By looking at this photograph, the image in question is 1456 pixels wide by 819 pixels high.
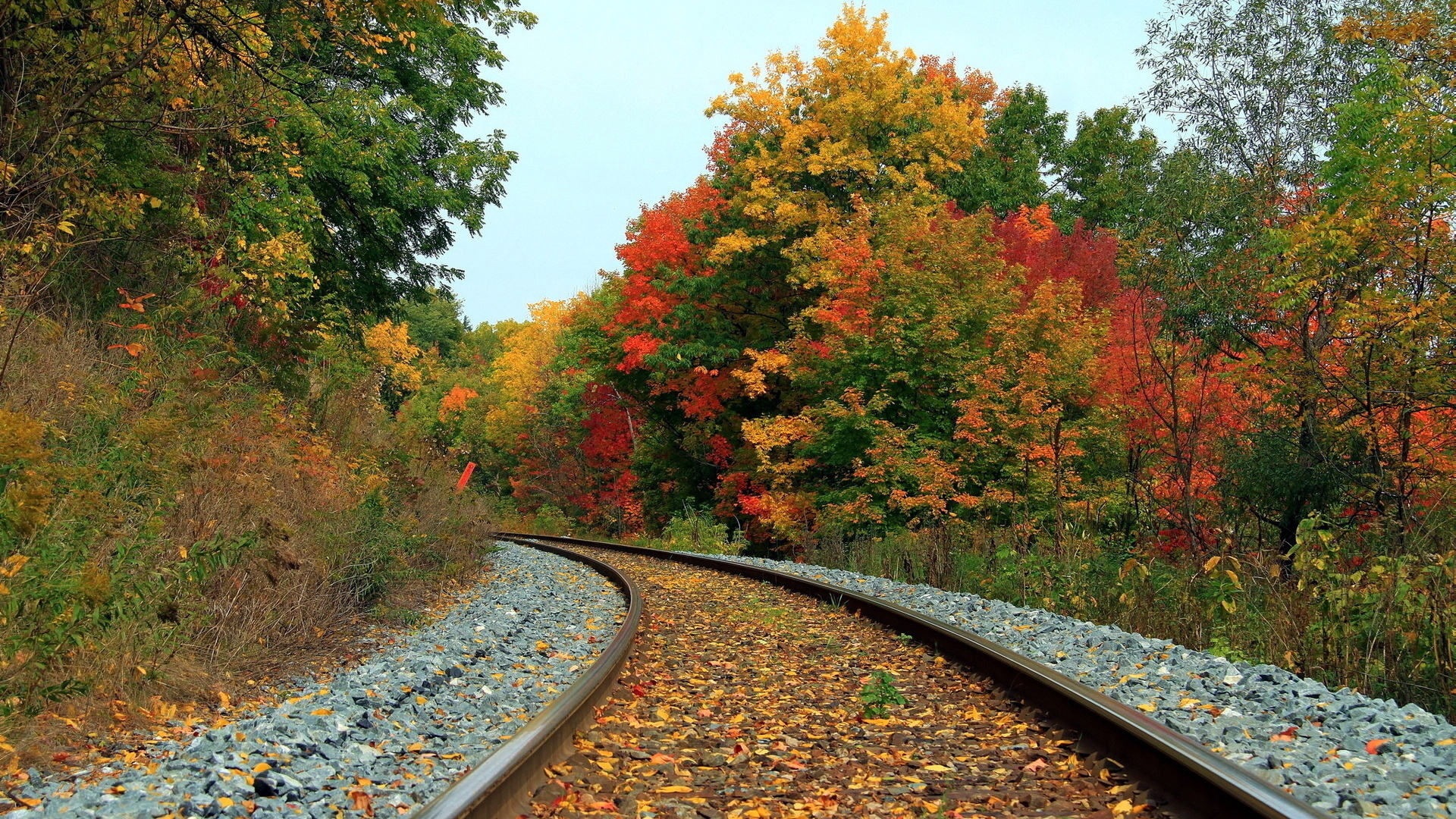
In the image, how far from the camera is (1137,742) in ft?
13.9

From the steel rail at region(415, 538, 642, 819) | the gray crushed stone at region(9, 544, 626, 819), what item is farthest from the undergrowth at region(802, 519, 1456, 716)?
the gray crushed stone at region(9, 544, 626, 819)

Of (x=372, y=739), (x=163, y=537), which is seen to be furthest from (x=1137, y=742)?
(x=163, y=537)

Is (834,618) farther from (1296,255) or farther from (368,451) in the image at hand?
(1296,255)

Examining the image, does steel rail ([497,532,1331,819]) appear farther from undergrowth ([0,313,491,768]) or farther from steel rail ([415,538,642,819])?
undergrowth ([0,313,491,768])

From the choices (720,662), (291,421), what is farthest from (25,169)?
(720,662)

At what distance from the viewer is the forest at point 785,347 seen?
6488 millimetres

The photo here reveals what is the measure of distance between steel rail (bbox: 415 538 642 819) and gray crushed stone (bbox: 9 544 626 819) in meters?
0.27

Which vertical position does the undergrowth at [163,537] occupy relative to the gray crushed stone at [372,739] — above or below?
above

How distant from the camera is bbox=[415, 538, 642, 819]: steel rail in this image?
3.44 meters

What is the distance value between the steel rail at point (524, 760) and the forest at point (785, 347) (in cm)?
218

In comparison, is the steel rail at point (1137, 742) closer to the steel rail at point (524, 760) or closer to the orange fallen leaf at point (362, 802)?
the steel rail at point (524, 760)

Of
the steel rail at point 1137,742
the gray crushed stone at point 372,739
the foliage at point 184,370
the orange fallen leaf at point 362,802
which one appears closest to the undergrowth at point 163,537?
the foliage at point 184,370

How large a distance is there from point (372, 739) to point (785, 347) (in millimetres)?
19848

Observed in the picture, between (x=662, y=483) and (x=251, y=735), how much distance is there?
3170 cm
